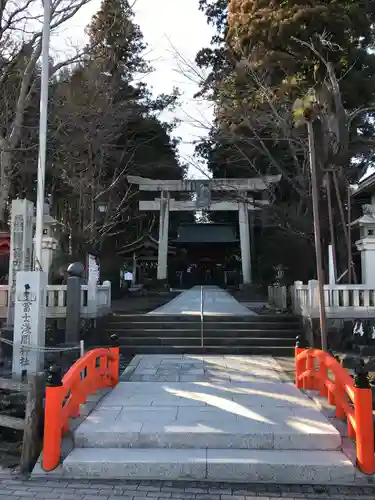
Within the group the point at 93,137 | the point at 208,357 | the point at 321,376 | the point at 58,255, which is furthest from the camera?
the point at 93,137

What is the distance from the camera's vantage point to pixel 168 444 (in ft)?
14.9

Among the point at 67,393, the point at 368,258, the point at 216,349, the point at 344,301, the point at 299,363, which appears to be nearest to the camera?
the point at 67,393

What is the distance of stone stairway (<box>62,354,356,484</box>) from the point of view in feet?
13.4

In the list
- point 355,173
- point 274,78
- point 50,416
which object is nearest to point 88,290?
point 50,416

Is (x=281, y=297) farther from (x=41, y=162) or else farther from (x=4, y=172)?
(x=4, y=172)

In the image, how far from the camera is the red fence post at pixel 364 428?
4.06 meters

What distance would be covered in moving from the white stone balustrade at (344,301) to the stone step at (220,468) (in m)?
5.38

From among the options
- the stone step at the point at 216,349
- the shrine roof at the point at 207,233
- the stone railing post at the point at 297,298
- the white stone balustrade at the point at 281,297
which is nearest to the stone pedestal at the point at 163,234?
the shrine roof at the point at 207,233

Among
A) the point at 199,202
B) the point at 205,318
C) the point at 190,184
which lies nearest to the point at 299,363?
the point at 205,318

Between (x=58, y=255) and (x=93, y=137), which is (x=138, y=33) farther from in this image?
(x=58, y=255)

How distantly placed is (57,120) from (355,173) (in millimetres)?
12836

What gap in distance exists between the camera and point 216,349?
9.37m

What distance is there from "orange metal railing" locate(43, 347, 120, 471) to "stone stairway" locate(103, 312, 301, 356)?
2988 millimetres

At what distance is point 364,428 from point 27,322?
5.75 meters
